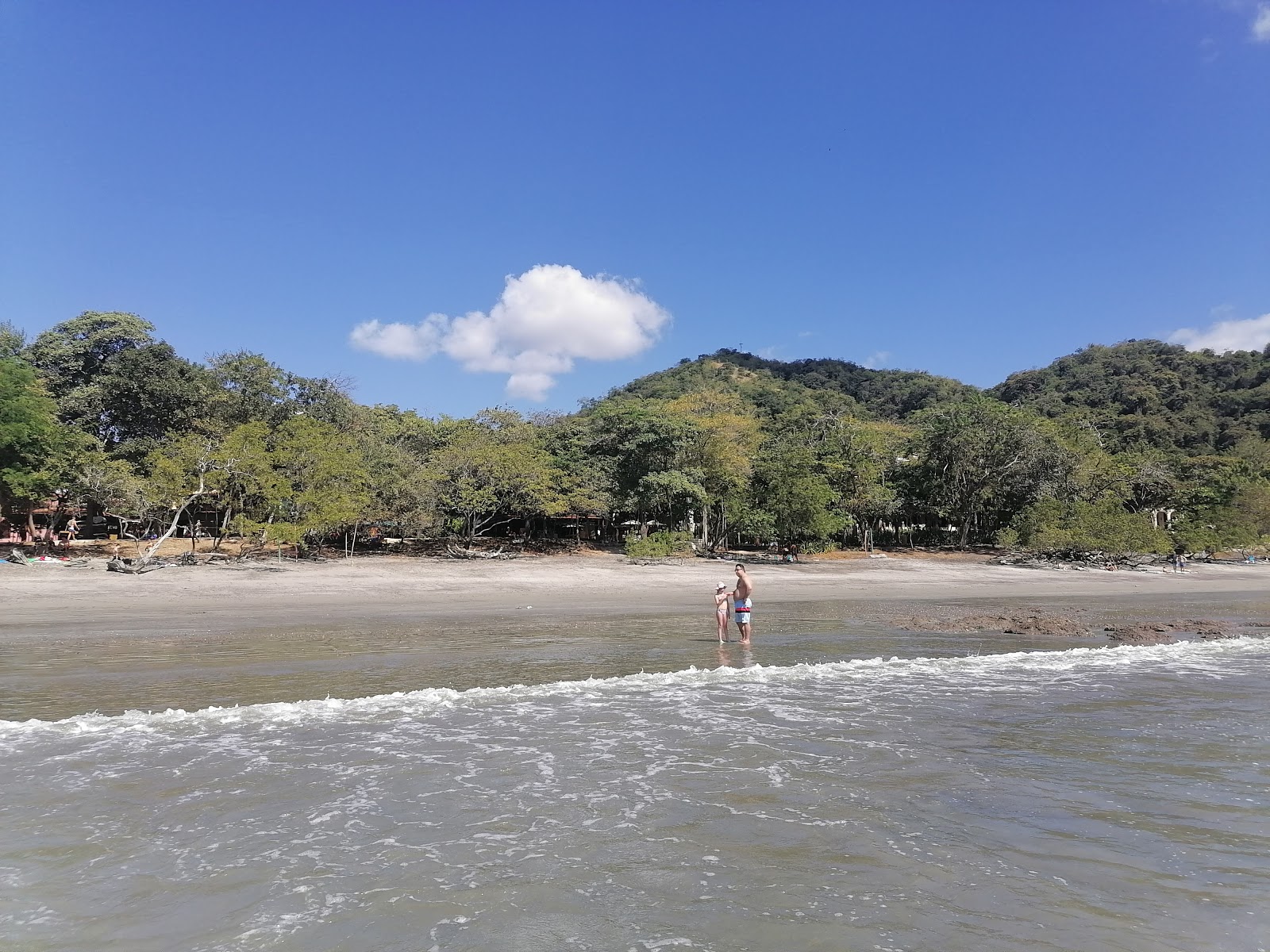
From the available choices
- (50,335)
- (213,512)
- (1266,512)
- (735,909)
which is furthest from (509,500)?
(1266,512)

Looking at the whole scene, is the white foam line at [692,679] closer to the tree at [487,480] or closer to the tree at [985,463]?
the tree at [487,480]

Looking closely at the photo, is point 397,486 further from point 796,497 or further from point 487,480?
point 796,497

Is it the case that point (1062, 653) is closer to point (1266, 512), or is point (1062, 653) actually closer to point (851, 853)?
point (851, 853)

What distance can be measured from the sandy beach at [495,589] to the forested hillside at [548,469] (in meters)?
3.38

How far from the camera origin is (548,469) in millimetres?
40531

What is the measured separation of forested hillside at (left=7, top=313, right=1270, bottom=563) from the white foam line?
78.9 ft

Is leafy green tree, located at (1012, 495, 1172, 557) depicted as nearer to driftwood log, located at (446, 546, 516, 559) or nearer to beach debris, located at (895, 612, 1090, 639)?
beach debris, located at (895, 612, 1090, 639)

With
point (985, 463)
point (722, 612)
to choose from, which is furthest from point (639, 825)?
point (985, 463)

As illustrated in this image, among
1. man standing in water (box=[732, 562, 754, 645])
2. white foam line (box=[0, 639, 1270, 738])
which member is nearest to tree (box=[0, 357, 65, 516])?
white foam line (box=[0, 639, 1270, 738])

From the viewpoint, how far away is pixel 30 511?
38125 millimetres

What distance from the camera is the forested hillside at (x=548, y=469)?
32875 mm

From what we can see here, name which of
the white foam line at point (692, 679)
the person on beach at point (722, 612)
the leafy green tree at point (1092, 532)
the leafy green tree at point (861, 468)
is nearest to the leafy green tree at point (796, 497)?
the leafy green tree at point (861, 468)

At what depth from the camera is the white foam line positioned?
867 cm

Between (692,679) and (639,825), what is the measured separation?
5878 mm
